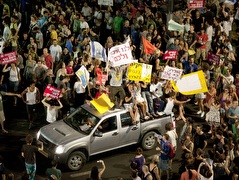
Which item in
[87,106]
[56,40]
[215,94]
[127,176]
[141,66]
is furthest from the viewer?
[56,40]

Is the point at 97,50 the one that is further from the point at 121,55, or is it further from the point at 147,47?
the point at 147,47

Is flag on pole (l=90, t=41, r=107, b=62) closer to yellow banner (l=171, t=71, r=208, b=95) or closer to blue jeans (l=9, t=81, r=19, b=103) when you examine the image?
blue jeans (l=9, t=81, r=19, b=103)

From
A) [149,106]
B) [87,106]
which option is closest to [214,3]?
[149,106]

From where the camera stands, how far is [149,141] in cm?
1519

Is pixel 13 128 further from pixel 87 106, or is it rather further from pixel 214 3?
pixel 214 3

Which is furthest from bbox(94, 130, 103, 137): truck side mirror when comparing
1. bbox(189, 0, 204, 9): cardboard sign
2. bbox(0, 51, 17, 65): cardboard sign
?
bbox(189, 0, 204, 9): cardboard sign

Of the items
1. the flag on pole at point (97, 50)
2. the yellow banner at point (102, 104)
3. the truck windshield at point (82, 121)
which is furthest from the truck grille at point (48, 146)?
the flag on pole at point (97, 50)

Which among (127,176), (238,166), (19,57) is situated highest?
(19,57)

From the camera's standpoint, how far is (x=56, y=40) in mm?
18922

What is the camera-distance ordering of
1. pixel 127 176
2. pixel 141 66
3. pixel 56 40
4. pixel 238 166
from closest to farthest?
1. pixel 238 166
2. pixel 127 176
3. pixel 141 66
4. pixel 56 40

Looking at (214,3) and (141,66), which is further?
(214,3)

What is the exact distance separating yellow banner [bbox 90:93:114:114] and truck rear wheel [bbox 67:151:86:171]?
147 cm

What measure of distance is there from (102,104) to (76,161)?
190cm

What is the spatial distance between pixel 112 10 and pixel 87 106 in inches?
378
